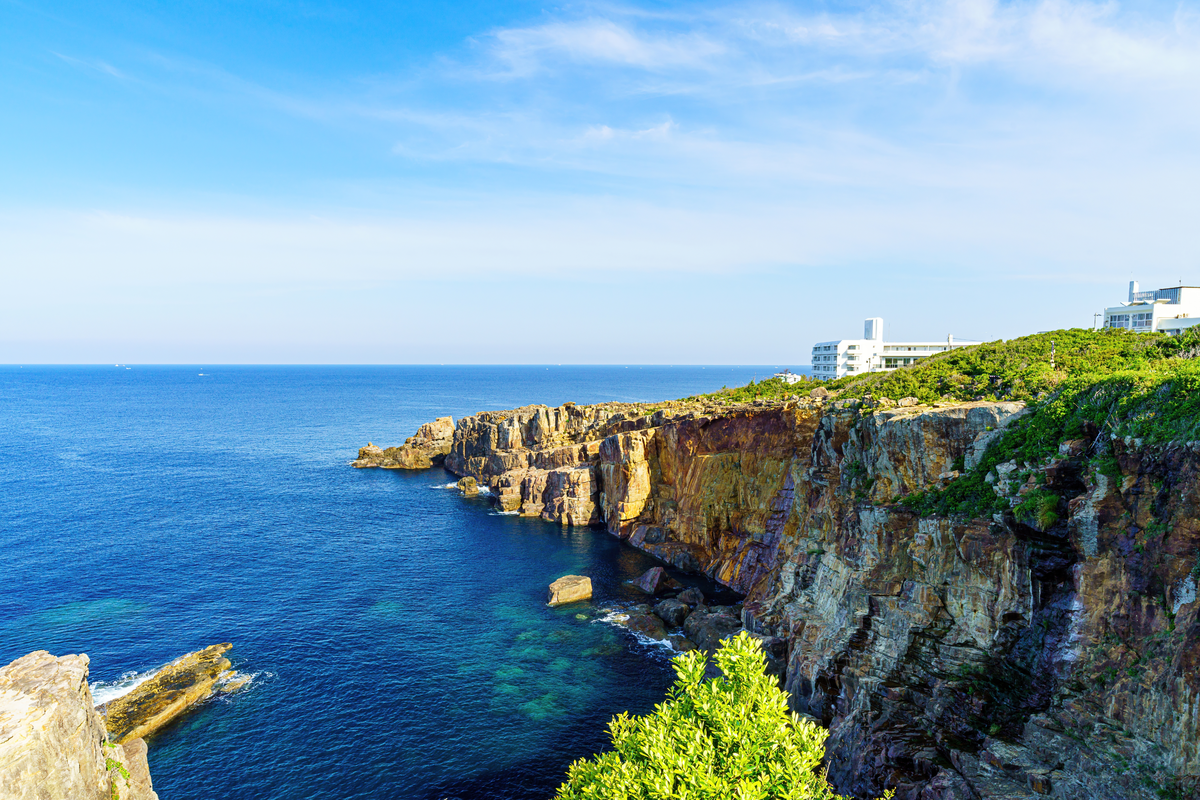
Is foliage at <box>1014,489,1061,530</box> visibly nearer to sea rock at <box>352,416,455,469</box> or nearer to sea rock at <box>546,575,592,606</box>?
sea rock at <box>546,575,592,606</box>

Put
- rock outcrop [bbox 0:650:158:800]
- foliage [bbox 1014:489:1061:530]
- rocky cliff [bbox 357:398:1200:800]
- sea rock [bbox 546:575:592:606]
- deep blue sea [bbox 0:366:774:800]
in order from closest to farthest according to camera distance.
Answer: rock outcrop [bbox 0:650:158:800], rocky cliff [bbox 357:398:1200:800], foliage [bbox 1014:489:1061:530], deep blue sea [bbox 0:366:774:800], sea rock [bbox 546:575:592:606]

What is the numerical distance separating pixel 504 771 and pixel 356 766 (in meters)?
9.88

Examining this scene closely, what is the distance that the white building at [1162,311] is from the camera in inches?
2917

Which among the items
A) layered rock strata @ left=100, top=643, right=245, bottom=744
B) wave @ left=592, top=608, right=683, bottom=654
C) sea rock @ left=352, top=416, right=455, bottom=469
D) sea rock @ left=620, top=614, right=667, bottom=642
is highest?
sea rock @ left=352, top=416, right=455, bottom=469

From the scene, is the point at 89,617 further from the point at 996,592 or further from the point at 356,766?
the point at 996,592

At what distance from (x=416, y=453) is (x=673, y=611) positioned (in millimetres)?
98757

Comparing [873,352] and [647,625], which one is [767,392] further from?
[873,352]

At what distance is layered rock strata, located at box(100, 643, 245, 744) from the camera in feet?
143

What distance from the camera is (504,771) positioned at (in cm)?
4009

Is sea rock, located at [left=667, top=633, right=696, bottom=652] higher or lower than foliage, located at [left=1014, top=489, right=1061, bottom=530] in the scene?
lower

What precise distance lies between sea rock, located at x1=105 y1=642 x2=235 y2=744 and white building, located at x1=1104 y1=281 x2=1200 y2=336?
10543cm

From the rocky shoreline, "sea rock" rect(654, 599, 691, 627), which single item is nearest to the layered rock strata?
the rocky shoreline

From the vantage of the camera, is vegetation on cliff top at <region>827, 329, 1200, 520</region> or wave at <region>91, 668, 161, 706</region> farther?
wave at <region>91, 668, 161, 706</region>

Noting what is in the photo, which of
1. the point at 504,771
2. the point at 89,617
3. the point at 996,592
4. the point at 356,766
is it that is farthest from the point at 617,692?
the point at 89,617
